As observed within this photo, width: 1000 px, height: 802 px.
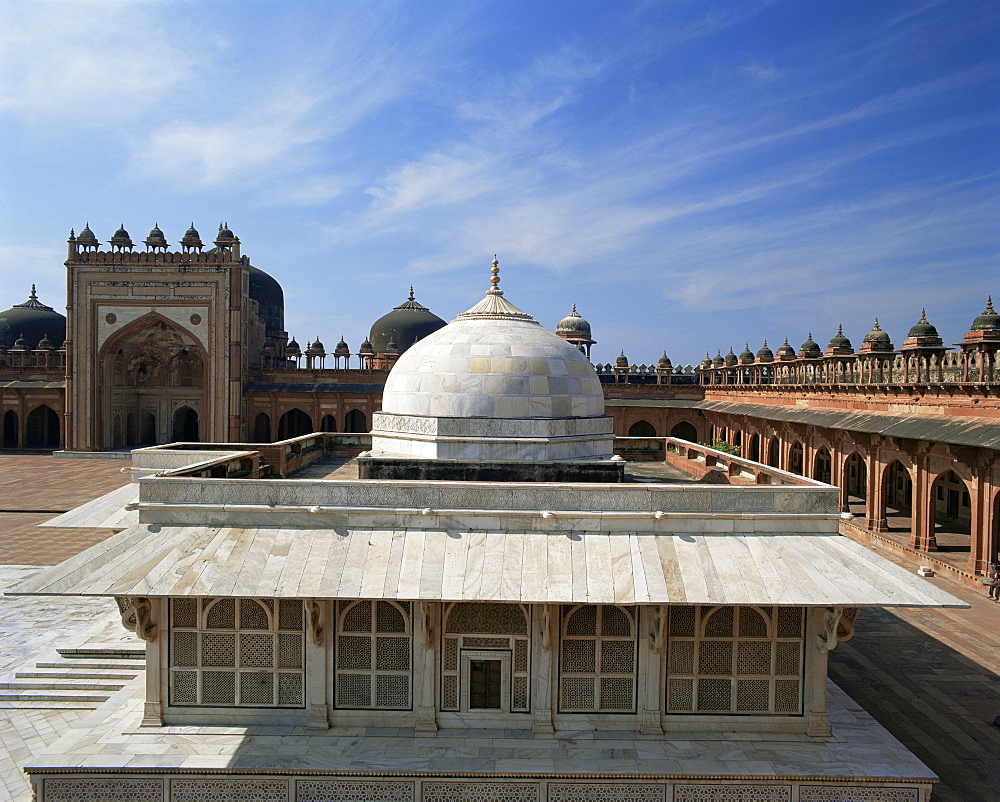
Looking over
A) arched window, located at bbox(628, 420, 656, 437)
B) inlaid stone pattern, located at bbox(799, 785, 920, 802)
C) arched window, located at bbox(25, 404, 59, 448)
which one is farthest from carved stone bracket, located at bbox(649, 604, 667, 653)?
arched window, located at bbox(25, 404, 59, 448)

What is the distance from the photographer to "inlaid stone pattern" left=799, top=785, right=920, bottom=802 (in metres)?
8.21

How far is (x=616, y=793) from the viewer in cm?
830

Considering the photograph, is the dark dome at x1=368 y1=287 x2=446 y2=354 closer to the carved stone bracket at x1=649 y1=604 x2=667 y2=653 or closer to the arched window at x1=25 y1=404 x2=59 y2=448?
the arched window at x1=25 y1=404 x2=59 y2=448

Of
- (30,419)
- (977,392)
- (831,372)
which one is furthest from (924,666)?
(30,419)

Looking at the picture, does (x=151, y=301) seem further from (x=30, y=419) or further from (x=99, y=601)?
(x=99, y=601)

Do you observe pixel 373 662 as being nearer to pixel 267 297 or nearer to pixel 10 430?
pixel 267 297

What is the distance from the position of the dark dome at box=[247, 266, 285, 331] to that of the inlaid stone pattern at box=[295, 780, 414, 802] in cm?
4463

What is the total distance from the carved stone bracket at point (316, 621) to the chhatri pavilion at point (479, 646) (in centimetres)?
4

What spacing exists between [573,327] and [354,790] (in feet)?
130

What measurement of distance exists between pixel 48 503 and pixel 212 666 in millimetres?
21254

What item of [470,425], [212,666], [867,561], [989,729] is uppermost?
[470,425]

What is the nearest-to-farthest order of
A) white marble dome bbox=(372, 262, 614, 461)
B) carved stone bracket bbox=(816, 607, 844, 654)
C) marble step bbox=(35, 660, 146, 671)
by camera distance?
carved stone bracket bbox=(816, 607, 844, 654) → marble step bbox=(35, 660, 146, 671) → white marble dome bbox=(372, 262, 614, 461)

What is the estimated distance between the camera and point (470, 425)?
12.4m

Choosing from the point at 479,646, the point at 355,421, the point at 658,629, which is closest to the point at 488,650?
the point at 479,646
